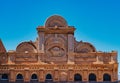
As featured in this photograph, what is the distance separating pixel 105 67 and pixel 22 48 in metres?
16.1

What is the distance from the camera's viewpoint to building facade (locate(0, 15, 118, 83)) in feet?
184

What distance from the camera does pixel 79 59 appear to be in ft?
193

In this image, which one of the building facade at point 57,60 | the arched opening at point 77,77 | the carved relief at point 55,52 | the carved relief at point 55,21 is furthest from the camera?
the carved relief at point 55,21

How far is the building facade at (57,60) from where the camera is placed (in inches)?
2212

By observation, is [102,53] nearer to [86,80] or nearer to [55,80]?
[86,80]

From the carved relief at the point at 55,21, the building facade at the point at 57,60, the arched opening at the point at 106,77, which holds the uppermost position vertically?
the carved relief at the point at 55,21

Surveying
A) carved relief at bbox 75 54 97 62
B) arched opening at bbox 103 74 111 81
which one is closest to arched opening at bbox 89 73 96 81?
arched opening at bbox 103 74 111 81

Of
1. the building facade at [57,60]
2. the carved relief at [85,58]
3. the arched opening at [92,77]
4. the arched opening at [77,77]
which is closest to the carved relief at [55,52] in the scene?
the building facade at [57,60]

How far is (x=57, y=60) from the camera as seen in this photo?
58938 millimetres

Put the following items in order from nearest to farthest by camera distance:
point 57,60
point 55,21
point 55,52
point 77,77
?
1. point 77,77
2. point 57,60
3. point 55,52
4. point 55,21

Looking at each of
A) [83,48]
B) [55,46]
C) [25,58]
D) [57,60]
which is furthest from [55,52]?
[25,58]

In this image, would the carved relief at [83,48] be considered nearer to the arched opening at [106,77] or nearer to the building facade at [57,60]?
the building facade at [57,60]

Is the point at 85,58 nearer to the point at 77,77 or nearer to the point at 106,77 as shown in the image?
the point at 77,77

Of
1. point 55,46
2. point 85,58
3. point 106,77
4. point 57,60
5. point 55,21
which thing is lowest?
point 106,77
